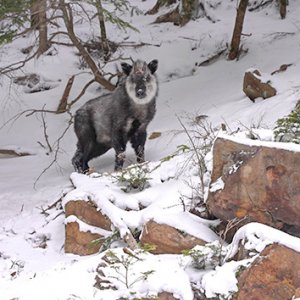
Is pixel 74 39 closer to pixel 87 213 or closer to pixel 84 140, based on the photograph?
pixel 84 140

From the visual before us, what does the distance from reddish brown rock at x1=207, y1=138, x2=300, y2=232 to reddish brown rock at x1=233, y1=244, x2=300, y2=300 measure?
0.55 m

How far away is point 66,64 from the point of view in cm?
1302

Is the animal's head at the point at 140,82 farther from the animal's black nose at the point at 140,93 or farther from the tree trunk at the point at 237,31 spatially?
the tree trunk at the point at 237,31

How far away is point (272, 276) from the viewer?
131 inches

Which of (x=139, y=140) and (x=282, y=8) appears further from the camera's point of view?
(x=282, y=8)

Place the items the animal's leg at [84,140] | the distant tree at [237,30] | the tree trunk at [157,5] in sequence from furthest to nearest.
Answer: the tree trunk at [157,5]
the distant tree at [237,30]
the animal's leg at [84,140]

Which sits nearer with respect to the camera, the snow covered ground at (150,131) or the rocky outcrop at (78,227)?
the snow covered ground at (150,131)

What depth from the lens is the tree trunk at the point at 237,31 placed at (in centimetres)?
1084

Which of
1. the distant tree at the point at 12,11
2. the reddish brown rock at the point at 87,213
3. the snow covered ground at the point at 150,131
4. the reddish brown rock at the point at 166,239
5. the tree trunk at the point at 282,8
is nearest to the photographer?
the snow covered ground at the point at 150,131

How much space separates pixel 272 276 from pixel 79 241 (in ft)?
7.50

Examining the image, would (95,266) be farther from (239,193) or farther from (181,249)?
(239,193)

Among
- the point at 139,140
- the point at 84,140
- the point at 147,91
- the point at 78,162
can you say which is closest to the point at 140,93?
the point at 147,91

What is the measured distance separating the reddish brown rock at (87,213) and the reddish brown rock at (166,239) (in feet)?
2.35

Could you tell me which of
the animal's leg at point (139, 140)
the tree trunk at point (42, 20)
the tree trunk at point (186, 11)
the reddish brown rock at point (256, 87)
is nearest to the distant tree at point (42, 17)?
the tree trunk at point (42, 20)
